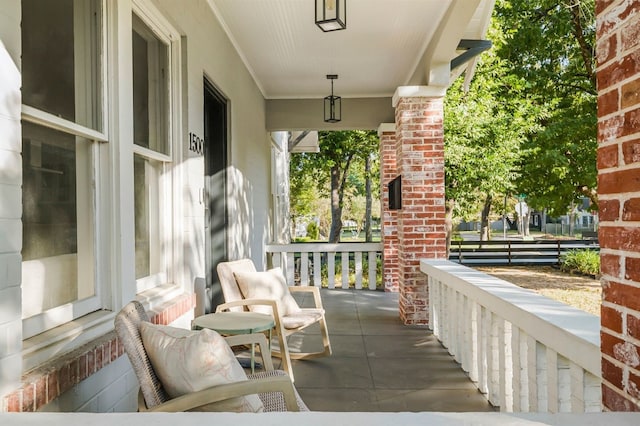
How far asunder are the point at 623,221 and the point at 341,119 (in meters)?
6.34

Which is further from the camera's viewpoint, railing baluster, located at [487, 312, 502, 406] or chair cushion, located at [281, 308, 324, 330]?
chair cushion, located at [281, 308, 324, 330]

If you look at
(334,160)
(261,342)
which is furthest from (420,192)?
(334,160)

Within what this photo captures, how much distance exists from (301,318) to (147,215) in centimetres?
148

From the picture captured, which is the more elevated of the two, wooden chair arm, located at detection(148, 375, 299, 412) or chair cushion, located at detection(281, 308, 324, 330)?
wooden chair arm, located at detection(148, 375, 299, 412)

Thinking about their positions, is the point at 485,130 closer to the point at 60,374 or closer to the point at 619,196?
the point at 619,196

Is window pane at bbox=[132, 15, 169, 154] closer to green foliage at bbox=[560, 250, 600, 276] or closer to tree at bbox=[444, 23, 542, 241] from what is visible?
tree at bbox=[444, 23, 542, 241]

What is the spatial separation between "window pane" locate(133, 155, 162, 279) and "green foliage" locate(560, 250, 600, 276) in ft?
35.6

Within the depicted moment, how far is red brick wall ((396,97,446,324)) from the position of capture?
16.7ft

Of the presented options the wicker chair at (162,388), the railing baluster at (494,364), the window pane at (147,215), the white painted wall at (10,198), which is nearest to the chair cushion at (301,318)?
the window pane at (147,215)

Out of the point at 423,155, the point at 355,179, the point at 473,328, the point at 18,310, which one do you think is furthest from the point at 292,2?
the point at 355,179

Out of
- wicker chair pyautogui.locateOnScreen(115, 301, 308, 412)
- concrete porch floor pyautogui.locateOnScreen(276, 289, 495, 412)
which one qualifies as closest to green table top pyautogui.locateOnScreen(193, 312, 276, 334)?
concrete porch floor pyautogui.locateOnScreen(276, 289, 495, 412)

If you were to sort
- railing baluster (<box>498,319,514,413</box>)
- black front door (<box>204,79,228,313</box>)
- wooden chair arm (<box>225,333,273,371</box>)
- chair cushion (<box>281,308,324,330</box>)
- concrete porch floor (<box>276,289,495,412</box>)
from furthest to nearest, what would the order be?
black front door (<box>204,79,228,313</box>)
chair cushion (<box>281,308,324,330</box>)
concrete porch floor (<box>276,289,495,412</box>)
railing baluster (<box>498,319,514,413</box>)
wooden chair arm (<box>225,333,273,371</box>)

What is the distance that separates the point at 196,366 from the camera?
164 cm

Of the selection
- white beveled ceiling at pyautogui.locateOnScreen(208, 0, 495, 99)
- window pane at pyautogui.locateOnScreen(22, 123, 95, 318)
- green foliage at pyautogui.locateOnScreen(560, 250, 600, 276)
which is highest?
white beveled ceiling at pyautogui.locateOnScreen(208, 0, 495, 99)
